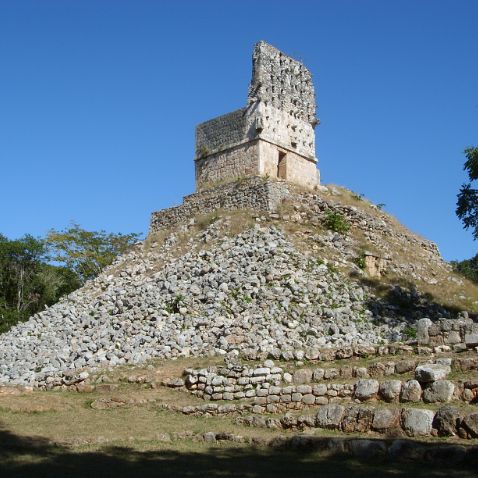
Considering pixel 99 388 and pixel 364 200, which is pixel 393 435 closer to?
pixel 99 388

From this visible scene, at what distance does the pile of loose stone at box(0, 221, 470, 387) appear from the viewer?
64.4ft

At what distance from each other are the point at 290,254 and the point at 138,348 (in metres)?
6.56

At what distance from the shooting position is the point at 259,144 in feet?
94.1

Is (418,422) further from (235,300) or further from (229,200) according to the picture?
(229,200)

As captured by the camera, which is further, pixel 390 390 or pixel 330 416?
pixel 390 390

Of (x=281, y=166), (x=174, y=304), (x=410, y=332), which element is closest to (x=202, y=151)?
(x=281, y=166)

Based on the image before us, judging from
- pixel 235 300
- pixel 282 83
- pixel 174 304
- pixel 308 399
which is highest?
pixel 282 83

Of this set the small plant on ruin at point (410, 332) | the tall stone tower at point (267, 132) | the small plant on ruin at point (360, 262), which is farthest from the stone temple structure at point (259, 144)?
the small plant on ruin at point (410, 332)

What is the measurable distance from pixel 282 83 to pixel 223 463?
886 inches

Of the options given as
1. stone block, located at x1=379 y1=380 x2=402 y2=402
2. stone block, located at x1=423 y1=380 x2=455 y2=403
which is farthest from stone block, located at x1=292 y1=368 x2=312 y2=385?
stone block, located at x1=423 y1=380 x2=455 y2=403

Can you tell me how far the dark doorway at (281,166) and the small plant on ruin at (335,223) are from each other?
3.97 metres

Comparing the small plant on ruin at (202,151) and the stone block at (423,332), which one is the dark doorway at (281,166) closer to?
the small plant on ruin at (202,151)

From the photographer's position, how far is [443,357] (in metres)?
14.7

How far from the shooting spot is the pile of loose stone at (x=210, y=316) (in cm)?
1962
